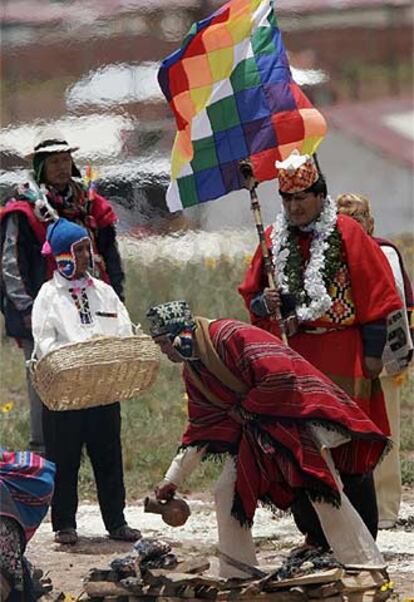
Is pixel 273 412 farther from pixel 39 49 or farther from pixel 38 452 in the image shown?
pixel 39 49

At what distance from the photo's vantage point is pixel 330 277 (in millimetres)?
8430

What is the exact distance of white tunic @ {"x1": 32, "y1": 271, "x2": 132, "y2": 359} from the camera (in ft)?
29.2

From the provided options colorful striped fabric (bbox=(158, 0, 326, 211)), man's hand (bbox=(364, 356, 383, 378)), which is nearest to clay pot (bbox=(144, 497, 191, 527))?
man's hand (bbox=(364, 356, 383, 378))

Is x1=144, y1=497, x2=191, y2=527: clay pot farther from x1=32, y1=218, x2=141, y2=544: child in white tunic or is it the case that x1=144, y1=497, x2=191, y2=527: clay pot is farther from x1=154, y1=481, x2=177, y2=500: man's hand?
x1=32, y1=218, x2=141, y2=544: child in white tunic

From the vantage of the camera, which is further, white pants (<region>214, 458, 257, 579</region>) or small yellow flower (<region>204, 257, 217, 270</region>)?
small yellow flower (<region>204, 257, 217, 270</region>)

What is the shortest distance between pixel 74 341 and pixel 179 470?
120 cm

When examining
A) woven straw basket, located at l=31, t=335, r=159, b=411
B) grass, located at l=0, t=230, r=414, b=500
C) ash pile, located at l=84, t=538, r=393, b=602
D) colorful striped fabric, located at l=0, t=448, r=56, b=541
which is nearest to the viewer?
ash pile, located at l=84, t=538, r=393, b=602

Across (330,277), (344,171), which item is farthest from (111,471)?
(344,171)

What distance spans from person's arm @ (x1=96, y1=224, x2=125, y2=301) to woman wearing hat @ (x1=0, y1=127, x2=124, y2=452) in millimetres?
34

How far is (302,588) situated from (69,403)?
178 cm

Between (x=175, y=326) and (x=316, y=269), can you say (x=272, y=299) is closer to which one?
(x=316, y=269)

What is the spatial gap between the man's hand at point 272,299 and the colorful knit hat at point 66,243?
94 centimetres

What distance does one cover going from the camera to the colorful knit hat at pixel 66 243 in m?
8.93

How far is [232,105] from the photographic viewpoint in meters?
9.18
